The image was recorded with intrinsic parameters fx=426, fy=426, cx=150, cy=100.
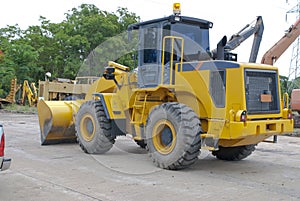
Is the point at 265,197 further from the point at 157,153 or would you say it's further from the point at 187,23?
the point at 187,23

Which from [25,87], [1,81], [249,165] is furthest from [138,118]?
[1,81]

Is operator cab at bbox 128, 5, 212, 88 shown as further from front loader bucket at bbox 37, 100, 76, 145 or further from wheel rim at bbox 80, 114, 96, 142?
front loader bucket at bbox 37, 100, 76, 145

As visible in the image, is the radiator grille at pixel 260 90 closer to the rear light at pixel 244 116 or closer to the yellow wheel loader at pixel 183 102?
the yellow wheel loader at pixel 183 102

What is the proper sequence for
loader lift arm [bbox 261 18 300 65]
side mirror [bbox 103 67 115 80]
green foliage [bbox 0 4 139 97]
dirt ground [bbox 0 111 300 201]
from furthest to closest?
green foliage [bbox 0 4 139 97] < loader lift arm [bbox 261 18 300 65] < side mirror [bbox 103 67 115 80] < dirt ground [bbox 0 111 300 201]

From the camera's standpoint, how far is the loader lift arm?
18.9 m

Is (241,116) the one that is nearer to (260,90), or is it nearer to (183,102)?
(260,90)

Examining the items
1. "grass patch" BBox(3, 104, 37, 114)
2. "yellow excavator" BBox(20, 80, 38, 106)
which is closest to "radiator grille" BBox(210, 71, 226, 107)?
"grass patch" BBox(3, 104, 37, 114)

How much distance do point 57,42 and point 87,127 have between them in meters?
28.9

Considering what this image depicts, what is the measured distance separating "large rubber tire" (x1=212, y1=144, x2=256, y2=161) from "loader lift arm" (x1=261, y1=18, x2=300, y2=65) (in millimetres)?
10134

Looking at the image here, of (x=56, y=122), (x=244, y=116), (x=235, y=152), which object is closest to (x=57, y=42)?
(x=56, y=122)

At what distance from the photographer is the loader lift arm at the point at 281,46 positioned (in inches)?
742

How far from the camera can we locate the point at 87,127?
10297 mm

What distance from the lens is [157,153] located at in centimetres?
841

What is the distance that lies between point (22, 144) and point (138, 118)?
160 inches
